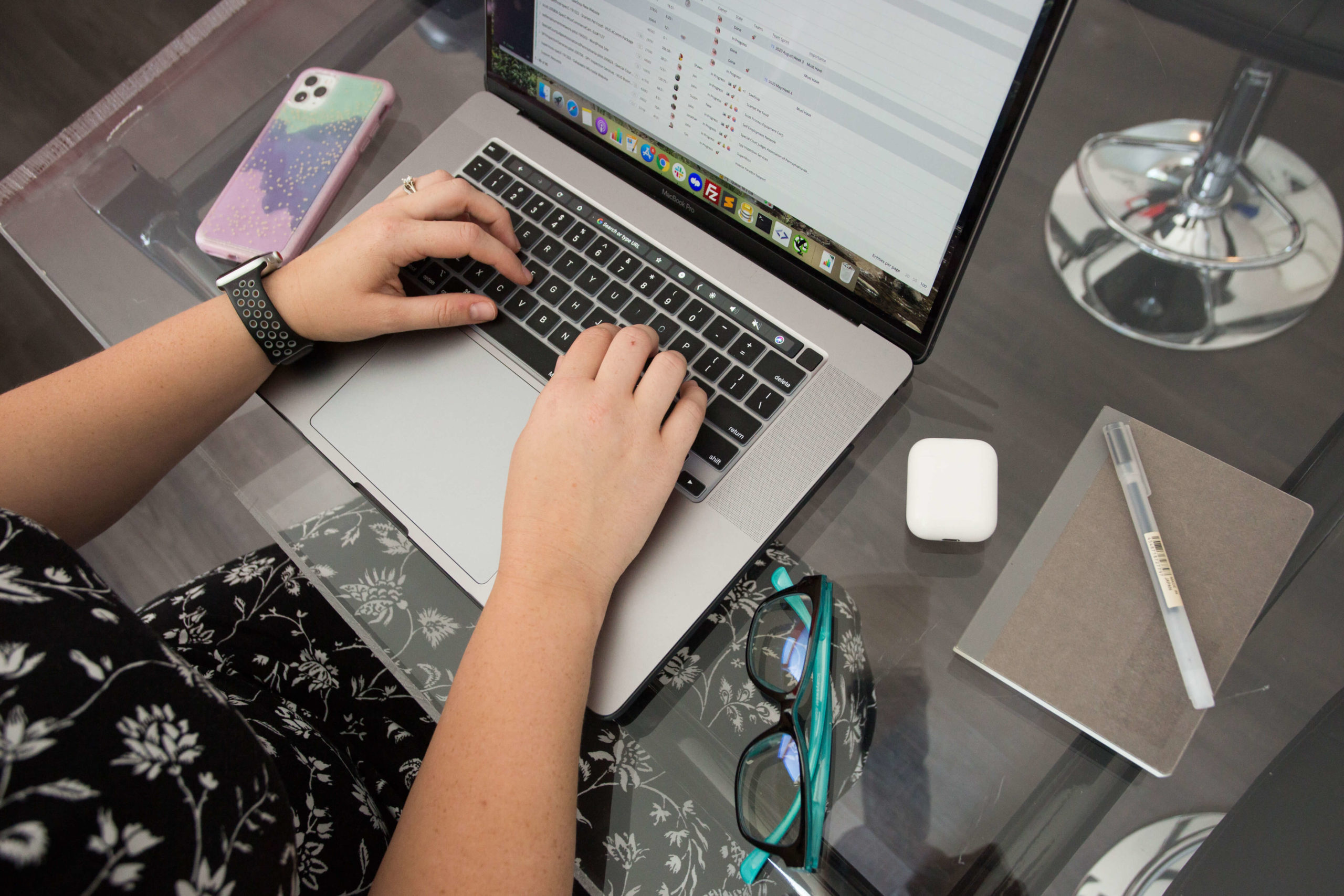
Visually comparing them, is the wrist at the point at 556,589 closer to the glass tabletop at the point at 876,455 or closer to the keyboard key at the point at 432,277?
the glass tabletop at the point at 876,455

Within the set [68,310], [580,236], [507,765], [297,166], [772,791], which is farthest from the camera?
[68,310]

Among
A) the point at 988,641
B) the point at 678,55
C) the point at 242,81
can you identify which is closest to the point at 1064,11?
the point at 678,55

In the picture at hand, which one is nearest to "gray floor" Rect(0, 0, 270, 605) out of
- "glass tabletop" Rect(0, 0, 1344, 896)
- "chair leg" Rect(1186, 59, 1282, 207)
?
"glass tabletop" Rect(0, 0, 1344, 896)

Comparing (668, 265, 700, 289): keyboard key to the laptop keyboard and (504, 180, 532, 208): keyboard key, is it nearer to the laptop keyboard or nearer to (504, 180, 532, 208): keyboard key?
the laptop keyboard

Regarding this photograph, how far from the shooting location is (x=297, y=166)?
763mm

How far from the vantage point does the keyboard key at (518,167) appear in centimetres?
69

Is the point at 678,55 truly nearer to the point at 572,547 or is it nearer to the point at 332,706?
the point at 572,547

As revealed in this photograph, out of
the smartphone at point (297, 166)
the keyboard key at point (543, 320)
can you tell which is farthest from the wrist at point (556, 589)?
the smartphone at point (297, 166)

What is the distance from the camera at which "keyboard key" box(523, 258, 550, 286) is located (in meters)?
0.64

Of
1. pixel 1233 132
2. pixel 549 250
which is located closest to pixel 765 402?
pixel 549 250

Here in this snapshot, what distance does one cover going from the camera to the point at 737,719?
1.89 ft

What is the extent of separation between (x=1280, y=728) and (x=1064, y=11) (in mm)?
470

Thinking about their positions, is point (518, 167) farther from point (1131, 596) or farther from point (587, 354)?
point (1131, 596)

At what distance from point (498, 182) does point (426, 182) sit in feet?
0.22
